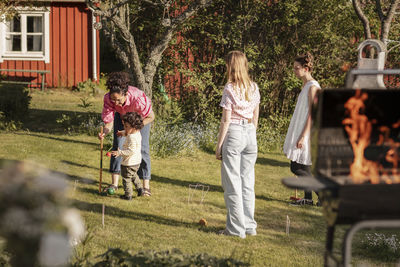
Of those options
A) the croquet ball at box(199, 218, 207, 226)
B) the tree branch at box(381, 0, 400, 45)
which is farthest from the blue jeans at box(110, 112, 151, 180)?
the tree branch at box(381, 0, 400, 45)

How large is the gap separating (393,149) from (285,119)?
8.88 metres

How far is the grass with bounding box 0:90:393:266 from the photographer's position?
198 inches

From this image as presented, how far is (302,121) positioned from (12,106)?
8065 mm

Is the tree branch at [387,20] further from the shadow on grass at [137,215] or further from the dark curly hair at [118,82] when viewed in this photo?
the shadow on grass at [137,215]

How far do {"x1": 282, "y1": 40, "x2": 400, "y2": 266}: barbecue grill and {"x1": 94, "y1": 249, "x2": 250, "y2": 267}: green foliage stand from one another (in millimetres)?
812

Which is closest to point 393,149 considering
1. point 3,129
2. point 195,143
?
point 195,143

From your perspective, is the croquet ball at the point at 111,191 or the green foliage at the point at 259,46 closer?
the croquet ball at the point at 111,191

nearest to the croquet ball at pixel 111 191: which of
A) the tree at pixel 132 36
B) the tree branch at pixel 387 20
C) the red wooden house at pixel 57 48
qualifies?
the tree at pixel 132 36

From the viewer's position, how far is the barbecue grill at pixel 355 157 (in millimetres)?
2961

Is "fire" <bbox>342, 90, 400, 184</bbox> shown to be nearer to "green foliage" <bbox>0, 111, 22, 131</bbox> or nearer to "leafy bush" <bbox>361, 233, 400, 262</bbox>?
"leafy bush" <bbox>361, 233, 400, 262</bbox>

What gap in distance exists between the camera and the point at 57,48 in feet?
62.9

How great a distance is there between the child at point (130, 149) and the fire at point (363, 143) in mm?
3614

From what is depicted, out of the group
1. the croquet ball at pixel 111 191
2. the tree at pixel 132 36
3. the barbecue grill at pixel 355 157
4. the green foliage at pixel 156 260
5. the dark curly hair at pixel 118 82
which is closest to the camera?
the barbecue grill at pixel 355 157

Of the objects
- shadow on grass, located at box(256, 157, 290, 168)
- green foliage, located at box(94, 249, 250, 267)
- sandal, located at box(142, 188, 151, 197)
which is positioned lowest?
shadow on grass, located at box(256, 157, 290, 168)
